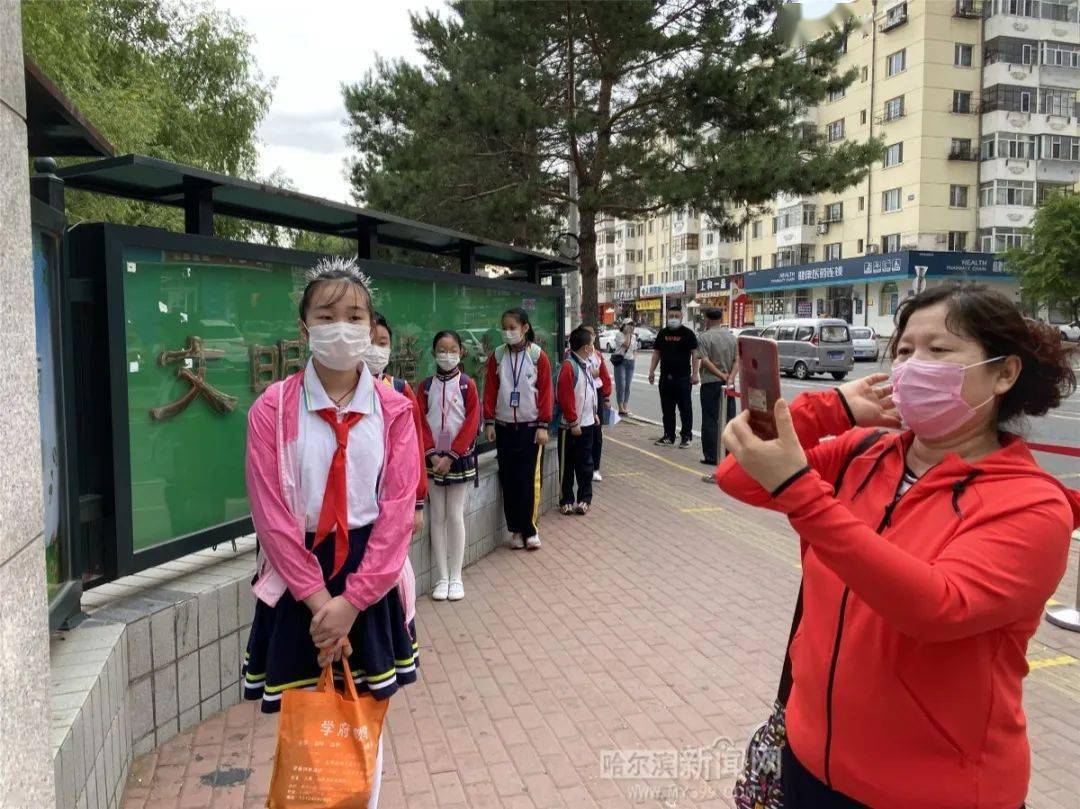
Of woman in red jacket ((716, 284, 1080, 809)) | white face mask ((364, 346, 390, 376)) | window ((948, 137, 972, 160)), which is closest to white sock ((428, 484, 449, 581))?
white face mask ((364, 346, 390, 376))

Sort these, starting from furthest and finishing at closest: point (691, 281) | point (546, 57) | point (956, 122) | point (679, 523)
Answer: point (691, 281), point (956, 122), point (546, 57), point (679, 523)

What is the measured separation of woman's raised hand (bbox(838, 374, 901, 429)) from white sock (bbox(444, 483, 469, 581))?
3.51 m

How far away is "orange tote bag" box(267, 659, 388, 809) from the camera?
83.0 inches

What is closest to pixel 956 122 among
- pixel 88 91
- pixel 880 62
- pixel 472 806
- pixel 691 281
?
pixel 880 62

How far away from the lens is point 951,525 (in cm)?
149

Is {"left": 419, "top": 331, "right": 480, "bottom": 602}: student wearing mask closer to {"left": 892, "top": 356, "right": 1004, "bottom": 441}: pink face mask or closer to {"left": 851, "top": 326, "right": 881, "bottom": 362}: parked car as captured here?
{"left": 892, "top": 356, "right": 1004, "bottom": 441}: pink face mask

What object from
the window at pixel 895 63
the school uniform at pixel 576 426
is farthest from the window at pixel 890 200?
the school uniform at pixel 576 426

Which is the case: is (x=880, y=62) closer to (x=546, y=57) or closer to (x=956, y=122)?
(x=956, y=122)

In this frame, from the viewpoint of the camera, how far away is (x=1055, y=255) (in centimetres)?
3250

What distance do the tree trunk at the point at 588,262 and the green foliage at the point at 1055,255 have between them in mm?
25460

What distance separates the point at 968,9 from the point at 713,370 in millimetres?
38249

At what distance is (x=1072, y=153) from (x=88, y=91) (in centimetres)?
4332

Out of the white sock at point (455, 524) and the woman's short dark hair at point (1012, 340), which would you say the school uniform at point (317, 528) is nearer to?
the woman's short dark hair at point (1012, 340)

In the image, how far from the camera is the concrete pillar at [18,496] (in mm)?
1582
